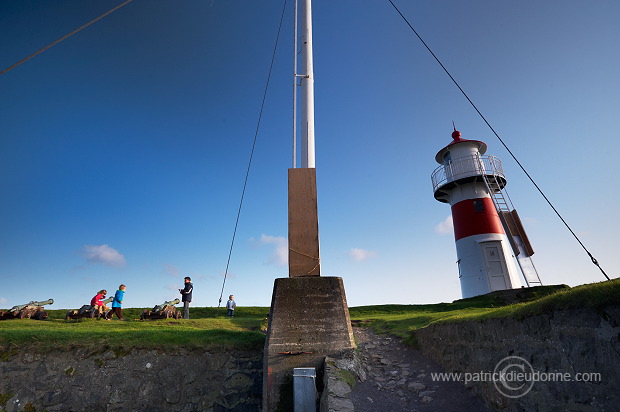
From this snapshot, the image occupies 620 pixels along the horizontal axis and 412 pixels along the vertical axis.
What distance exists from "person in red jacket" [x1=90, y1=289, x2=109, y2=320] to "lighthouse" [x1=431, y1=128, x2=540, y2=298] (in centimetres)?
1910

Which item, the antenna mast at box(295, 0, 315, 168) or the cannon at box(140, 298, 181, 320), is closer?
the antenna mast at box(295, 0, 315, 168)

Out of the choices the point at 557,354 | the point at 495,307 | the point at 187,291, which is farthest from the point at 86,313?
the point at 495,307

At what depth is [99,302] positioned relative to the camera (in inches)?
523

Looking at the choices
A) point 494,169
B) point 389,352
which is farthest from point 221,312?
point 494,169

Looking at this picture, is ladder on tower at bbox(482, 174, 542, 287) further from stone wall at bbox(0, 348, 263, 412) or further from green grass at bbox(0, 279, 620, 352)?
stone wall at bbox(0, 348, 263, 412)

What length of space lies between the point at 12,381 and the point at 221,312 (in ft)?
39.1

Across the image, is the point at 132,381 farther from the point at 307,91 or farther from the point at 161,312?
the point at 307,91

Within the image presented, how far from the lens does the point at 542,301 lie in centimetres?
467

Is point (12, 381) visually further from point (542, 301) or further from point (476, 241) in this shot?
point (476, 241)

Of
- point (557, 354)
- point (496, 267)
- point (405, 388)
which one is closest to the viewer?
point (557, 354)

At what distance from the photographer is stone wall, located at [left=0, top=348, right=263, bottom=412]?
7770mm

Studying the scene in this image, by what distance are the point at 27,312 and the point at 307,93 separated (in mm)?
14875

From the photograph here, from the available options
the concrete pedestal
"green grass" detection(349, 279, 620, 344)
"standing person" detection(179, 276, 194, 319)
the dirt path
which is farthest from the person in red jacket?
the dirt path

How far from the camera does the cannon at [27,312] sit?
12.7 m
